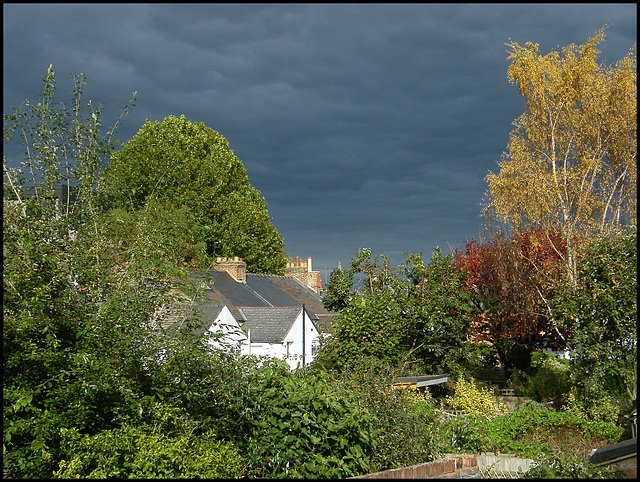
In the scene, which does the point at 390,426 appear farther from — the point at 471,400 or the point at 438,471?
the point at 471,400

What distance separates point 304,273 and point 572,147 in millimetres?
28126

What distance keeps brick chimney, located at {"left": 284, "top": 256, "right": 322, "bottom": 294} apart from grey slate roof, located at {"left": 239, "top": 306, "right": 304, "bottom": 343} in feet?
53.6

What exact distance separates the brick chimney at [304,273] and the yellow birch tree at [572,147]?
2517 centimetres

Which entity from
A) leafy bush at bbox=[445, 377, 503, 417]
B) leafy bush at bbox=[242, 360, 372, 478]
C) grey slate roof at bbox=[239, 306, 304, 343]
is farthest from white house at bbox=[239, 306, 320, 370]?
leafy bush at bbox=[242, 360, 372, 478]

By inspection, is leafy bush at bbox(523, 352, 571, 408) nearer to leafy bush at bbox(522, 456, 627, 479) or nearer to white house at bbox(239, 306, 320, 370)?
white house at bbox(239, 306, 320, 370)

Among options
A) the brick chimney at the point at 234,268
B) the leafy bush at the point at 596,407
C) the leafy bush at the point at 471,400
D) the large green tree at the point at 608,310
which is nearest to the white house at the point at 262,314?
the brick chimney at the point at 234,268

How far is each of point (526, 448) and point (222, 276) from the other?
23.7 m

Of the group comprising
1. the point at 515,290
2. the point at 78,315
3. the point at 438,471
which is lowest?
the point at 438,471

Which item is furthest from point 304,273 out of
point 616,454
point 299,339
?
point 616,454

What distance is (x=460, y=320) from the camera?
72.5ft

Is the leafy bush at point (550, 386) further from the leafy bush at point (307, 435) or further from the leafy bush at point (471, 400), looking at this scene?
the leafy bush at point (307, 435)

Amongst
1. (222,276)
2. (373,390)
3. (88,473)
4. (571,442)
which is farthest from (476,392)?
(222,276)

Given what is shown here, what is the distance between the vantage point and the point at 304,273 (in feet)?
158

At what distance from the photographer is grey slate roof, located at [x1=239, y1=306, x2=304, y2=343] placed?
28.2 meters
